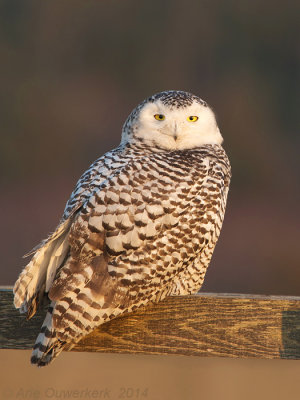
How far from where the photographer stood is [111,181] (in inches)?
138

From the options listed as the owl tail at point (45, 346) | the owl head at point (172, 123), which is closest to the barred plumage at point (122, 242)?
the owl tail at point (45, 346)

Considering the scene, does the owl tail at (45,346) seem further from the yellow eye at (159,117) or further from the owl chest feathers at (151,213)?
the yellow eye at (159,117)

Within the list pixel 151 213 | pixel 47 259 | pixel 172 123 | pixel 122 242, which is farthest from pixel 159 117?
pixel 47 259

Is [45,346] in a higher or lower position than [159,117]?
lower

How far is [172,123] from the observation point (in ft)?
13.4

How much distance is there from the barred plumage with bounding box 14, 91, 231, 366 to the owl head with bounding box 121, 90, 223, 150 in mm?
170

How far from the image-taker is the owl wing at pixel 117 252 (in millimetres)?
3182

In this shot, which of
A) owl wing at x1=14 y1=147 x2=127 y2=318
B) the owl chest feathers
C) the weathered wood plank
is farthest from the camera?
the owl chest feathers

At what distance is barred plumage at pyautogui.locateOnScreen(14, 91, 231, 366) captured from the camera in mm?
3193

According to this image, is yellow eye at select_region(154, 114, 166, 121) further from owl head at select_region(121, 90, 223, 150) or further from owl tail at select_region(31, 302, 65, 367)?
owl tail at select_region(31, 302, 65, 367)

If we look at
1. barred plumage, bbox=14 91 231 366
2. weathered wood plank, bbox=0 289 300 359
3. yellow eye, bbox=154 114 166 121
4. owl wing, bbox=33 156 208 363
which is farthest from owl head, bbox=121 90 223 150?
weathered wood plank, bbox=0 289 300 359

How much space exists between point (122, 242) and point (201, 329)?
0.49 m

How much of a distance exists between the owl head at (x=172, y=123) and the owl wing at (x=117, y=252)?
503mm

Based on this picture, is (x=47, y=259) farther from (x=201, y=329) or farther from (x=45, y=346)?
(x=201, y=329)
